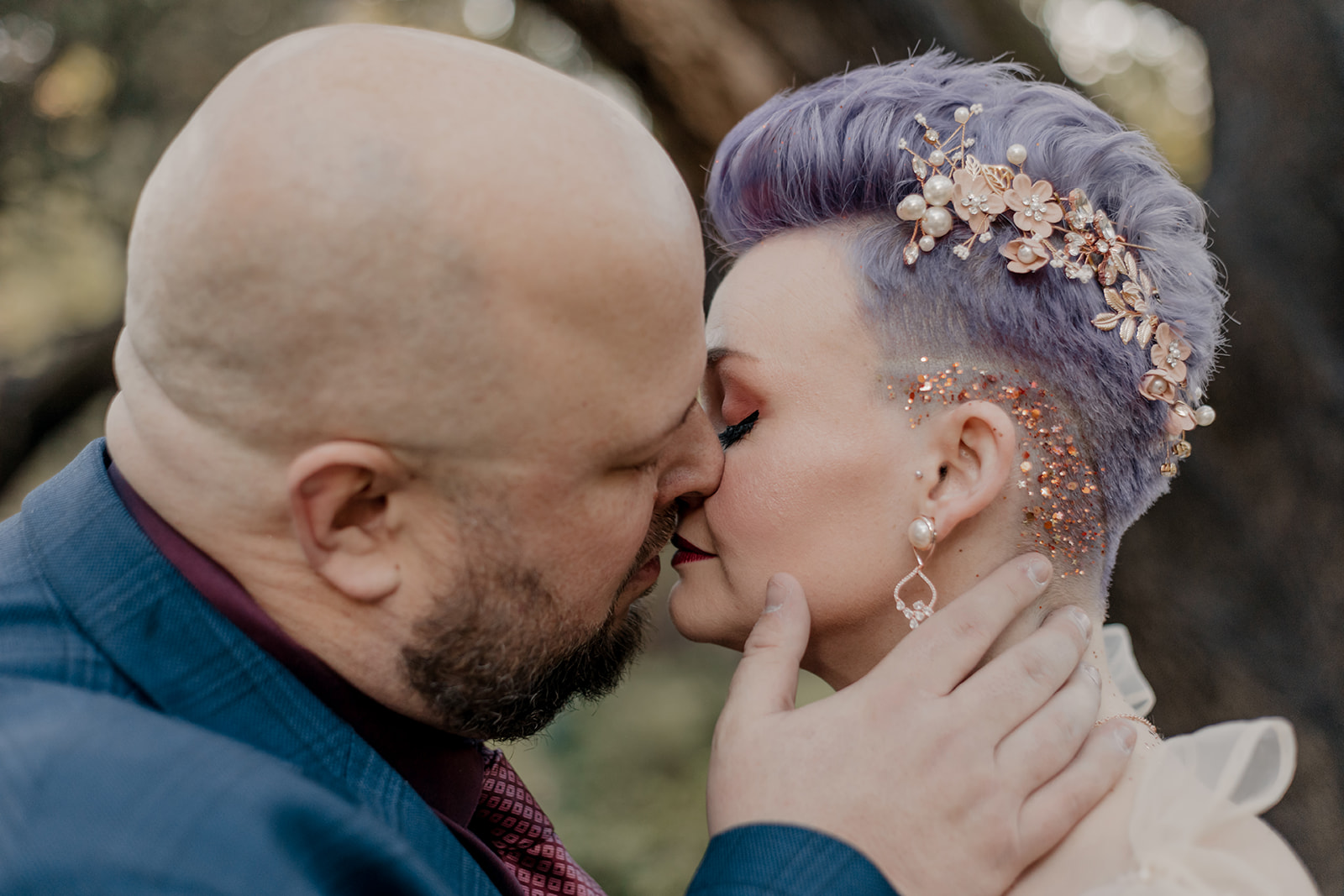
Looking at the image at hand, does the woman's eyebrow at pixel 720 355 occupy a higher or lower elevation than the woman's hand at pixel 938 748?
higher

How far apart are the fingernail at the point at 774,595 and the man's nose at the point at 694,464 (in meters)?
0.26

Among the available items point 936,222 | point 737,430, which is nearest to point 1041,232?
point 936,222

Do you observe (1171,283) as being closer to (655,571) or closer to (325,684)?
(655,571)

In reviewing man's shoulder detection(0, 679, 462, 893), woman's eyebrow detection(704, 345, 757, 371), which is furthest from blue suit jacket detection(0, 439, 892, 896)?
woman's eyebrow detection(704, 345, 757, 371)

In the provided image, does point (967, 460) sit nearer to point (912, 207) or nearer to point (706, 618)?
point (912, 207)

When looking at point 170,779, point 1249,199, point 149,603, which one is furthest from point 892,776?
point 1249,199

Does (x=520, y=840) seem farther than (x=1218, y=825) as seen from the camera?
Yes

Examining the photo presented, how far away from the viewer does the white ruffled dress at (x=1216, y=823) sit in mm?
1625

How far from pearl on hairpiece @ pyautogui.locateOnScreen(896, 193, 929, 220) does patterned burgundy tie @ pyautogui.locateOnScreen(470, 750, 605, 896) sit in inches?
62.4

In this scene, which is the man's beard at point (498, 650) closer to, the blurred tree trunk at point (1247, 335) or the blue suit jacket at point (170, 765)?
the blue suit jacket at point (170, 765)

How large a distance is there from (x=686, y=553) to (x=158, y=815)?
1.35 metres

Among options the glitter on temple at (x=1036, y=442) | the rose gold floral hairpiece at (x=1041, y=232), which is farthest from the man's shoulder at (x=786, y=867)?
the rose gold floral hairpiece at (x=1041, y=232)

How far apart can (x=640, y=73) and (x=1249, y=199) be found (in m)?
2.34

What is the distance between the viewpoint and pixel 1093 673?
1975 mm
